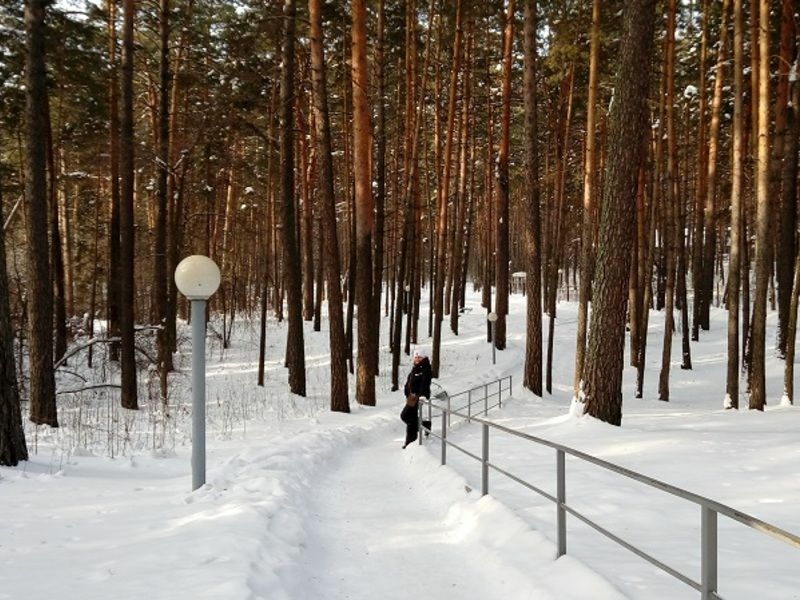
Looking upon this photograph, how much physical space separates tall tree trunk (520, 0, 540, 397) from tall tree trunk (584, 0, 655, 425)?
623 cm

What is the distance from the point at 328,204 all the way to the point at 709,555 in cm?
1161

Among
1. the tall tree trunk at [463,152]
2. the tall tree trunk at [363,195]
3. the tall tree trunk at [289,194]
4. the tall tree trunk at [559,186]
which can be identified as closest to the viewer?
the tall tree trunk at [363,195]

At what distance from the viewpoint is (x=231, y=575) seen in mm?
3902

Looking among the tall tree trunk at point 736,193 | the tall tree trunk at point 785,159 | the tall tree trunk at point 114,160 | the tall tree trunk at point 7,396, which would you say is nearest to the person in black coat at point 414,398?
the tall tree trunk at point 7,396

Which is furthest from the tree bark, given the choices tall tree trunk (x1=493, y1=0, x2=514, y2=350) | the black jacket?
the black jacket

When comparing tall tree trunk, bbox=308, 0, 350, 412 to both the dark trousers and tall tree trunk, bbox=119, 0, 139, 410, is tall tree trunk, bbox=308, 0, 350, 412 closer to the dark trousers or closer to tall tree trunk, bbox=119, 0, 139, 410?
the dark trousers

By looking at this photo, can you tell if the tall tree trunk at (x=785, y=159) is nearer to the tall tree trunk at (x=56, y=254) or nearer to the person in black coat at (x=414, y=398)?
the person in black coat at (x=414, y=398)

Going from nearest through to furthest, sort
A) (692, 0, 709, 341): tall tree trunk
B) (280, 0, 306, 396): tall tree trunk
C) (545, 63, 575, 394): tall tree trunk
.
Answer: (280, 0, 306, 396): tall tree trunk
(692, 0, 709, 341): tall tree trunk
(545, 63, 575, 394): tall tree trunk

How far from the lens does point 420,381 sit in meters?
10.4

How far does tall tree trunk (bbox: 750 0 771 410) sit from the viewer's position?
40.2 ft

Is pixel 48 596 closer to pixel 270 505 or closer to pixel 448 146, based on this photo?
pixel 270 505

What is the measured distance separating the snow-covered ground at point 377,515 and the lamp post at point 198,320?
366 millimetres

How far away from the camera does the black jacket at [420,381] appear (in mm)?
10375

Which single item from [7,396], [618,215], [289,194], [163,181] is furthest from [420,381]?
[163,181]
